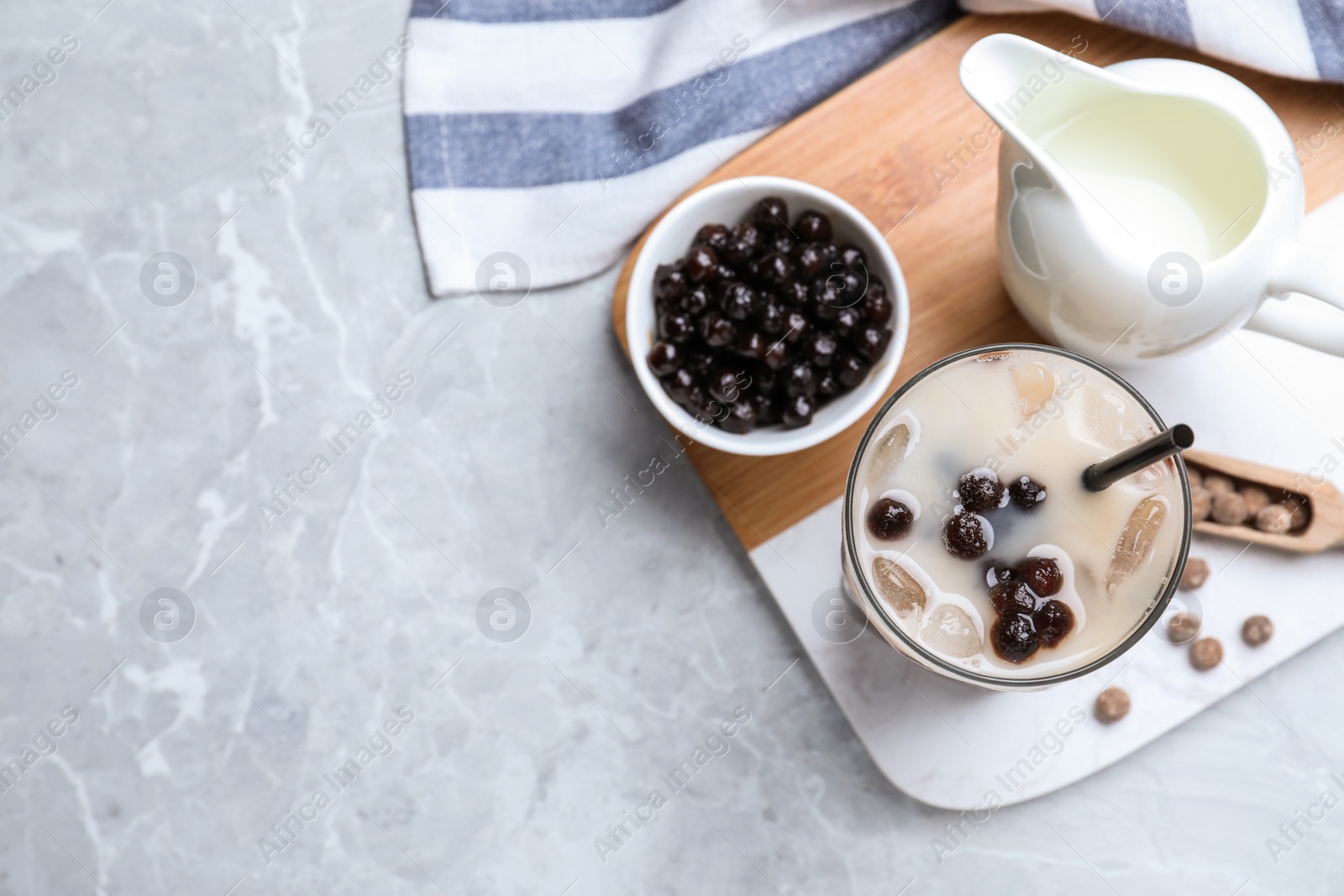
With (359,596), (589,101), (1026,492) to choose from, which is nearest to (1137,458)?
(1026,492)

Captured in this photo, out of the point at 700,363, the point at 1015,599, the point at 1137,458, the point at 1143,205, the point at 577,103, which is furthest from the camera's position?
the point at 577,103

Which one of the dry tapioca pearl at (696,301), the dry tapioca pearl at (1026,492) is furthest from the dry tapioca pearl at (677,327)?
the dry tapioca pearl at (1026,492)

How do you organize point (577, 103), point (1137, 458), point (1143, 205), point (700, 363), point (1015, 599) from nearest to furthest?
1. point (1137, 458)
2. point (1015, 599)
3. point (1143, 205)
4. point (700, 363)
5. point (577, 103)

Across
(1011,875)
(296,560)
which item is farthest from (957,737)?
(296,560)

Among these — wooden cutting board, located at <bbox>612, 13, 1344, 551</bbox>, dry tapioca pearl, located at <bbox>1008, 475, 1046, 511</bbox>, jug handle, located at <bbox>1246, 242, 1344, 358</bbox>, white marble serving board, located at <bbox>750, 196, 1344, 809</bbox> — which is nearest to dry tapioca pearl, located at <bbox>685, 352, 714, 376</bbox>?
wooden cutting board, located at <bbox>612, 13, 1344, 551</bbox>

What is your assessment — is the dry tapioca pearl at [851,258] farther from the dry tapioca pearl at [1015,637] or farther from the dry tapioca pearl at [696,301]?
the dry tapioca pearl at [1015,637]

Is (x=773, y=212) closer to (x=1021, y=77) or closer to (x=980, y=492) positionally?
(x=1021, y=77)

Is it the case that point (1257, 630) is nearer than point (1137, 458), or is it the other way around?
point (1137, 458)
